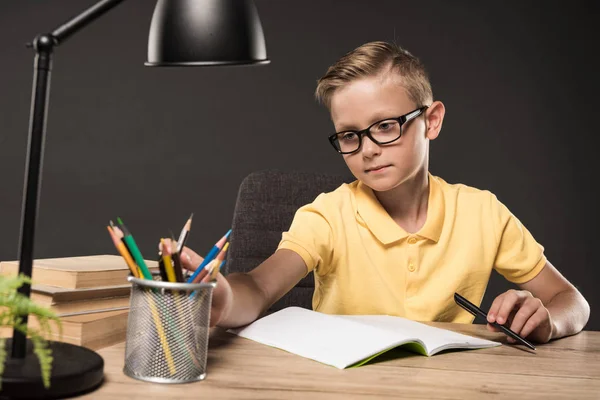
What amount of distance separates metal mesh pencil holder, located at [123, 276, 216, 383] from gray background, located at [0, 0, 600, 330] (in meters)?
2.44

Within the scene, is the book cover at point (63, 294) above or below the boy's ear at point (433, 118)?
below

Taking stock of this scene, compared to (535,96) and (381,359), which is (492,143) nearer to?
(535,96)

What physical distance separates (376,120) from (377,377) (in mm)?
810

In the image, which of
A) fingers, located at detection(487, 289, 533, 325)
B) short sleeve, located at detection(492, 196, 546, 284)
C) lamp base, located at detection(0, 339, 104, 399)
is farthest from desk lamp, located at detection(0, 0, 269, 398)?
short sleeve, located at detection(492, 196, 546, 284)

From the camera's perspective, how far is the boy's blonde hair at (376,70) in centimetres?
176

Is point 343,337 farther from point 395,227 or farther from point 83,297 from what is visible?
point 395,227

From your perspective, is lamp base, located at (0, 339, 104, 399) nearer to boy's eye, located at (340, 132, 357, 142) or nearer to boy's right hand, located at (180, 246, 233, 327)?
boy's right hand, located at (180, 246, 233, 327)

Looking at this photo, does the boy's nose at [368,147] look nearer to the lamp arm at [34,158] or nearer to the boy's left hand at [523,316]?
the boy's left hand at [523,316]

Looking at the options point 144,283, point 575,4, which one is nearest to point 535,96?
point 575,4

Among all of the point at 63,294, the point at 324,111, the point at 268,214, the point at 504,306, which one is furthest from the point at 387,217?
the point at 324,111

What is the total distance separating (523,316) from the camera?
132 cm

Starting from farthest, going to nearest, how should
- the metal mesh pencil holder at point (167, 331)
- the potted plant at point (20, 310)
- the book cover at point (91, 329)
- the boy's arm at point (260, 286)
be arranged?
the boy's arm at point (260, 286), the book cover at point (91, 329), the metal mesh pencil holder at point (167, 331), the potted plant at point (20, 310)

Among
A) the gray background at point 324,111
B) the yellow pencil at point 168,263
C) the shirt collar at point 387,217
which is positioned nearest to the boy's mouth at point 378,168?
the shirt collar at point 387,217

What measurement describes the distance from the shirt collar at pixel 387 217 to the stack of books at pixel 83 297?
741 millimetres
